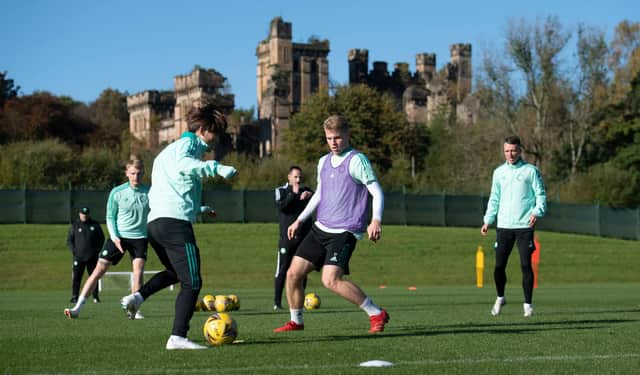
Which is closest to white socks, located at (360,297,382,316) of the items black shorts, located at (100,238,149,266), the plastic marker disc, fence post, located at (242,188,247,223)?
the plastic marker disc

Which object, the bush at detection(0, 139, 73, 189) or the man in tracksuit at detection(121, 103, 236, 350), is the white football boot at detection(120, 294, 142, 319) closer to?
the man in tracksuit at detection(121, 103, 236, 350)

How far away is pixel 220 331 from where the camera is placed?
8.98 m

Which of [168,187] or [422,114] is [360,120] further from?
[168,187]

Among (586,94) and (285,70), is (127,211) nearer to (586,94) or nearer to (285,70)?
(586,94)

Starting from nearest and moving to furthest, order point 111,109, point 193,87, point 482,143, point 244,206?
point 244,206, point 482,143, point 193,87, point 111,109

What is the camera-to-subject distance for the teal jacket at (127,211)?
13648 millimetres

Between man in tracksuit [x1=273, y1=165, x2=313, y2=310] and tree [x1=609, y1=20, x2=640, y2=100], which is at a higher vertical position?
tree [x1=609, y1=20, x2=640, y2=100]

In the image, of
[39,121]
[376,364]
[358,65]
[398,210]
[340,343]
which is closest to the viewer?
[376,364]

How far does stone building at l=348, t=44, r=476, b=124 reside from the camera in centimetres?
11389

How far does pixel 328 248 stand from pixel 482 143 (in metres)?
67.0

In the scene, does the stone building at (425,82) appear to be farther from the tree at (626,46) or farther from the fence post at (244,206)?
the fence post at (244,206)

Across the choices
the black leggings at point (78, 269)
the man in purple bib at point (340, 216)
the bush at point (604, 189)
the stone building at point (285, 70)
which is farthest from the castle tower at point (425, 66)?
the man in purple bib at point (340, 216)

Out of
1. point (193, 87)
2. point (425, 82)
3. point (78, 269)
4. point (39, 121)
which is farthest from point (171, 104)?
point (78, 269)

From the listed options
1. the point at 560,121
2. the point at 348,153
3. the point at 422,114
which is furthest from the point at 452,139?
the point at 348,153
